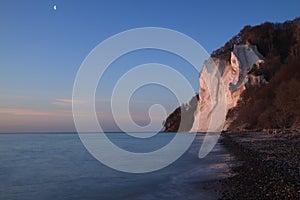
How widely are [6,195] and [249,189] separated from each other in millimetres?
6100

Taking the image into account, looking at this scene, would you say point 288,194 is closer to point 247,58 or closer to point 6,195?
point 6,195

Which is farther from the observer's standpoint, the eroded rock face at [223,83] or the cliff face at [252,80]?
the eroded rock face at [223,83]

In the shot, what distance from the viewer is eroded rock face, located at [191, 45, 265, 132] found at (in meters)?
40.9

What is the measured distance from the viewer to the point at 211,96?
4669 cm

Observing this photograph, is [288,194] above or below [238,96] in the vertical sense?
below

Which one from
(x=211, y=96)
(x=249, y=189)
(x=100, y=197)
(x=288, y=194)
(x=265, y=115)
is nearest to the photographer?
(x=288, y=194)

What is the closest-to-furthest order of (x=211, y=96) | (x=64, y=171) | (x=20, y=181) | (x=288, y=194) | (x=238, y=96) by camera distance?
1. (x=288, y=194)
2. (x=20, y=181)
3. (x=64, y=171)
4. (x=238, y=96)
5. (x=211, y=96)

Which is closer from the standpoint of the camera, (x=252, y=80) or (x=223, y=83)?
(x=252, y=80)

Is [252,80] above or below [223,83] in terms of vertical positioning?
below

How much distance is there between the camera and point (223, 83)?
45.5 m

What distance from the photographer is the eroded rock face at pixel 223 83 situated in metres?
40.9

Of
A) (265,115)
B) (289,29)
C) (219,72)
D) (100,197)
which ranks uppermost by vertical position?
(289,29)

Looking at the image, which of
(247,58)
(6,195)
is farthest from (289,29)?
(6,195)

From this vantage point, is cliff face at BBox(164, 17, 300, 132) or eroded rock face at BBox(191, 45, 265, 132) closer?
cliff face at BBox(164, 17, 300, 132)
